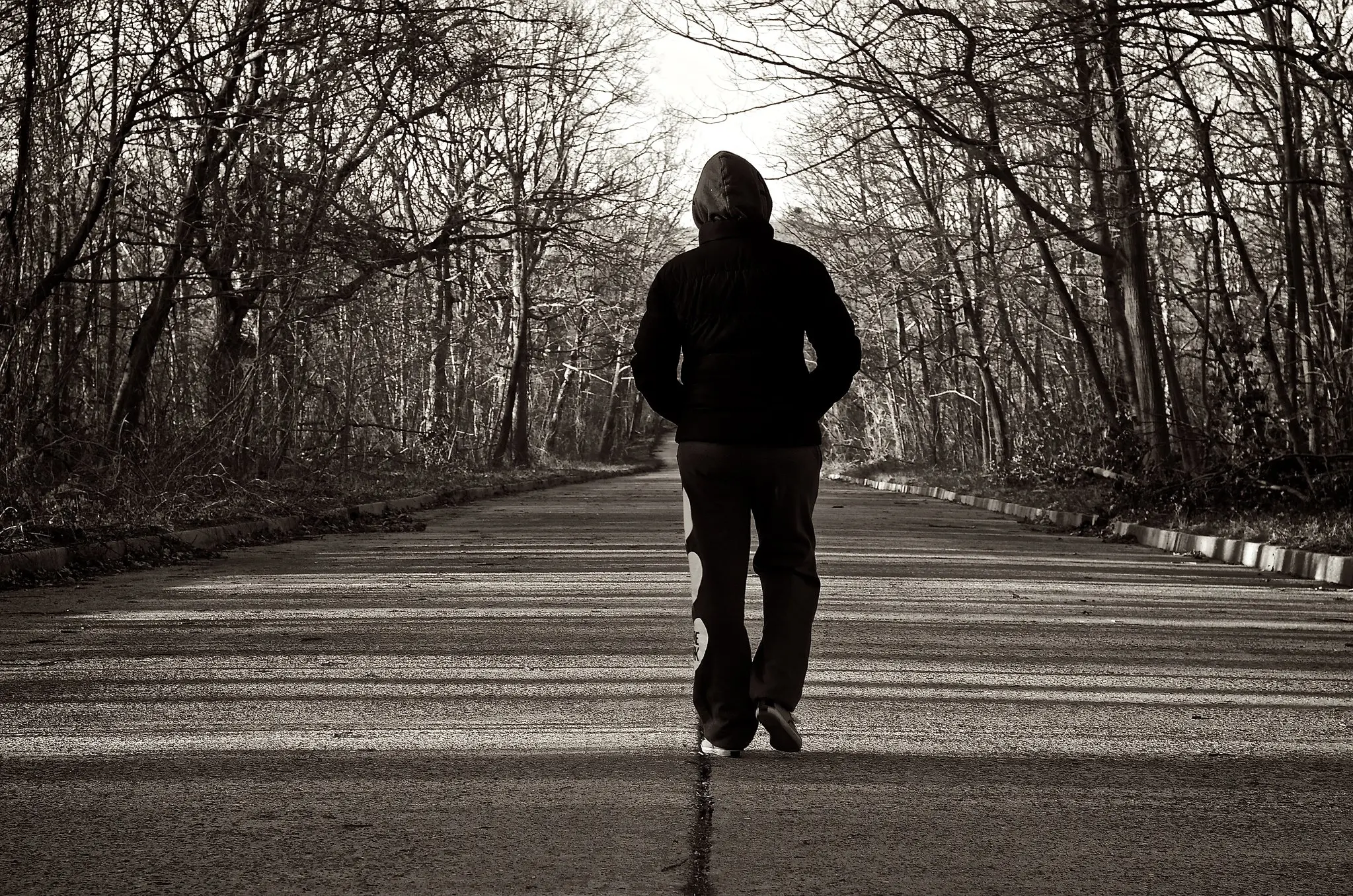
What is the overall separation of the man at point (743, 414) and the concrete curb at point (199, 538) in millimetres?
6820

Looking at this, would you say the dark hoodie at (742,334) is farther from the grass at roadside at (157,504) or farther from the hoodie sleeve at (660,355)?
the grass at roadside at (157,504)

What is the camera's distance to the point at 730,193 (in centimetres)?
480

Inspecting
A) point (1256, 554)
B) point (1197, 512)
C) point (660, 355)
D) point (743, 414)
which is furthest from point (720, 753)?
point (1197, 512)

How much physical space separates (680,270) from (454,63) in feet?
35.2

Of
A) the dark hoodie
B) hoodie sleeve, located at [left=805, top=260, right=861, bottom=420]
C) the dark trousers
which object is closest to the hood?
the dark hoodie

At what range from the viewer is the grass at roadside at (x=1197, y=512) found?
1229 centimetres

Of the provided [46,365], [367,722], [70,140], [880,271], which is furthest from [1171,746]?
[880,271]

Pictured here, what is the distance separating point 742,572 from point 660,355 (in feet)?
2.54

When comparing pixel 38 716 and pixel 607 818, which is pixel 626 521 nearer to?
pixel 38 716

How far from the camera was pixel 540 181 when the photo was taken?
111ft

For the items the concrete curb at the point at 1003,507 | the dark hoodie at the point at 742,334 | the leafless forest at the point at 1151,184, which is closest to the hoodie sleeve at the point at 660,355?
the dark hoodie at the point at 742,334

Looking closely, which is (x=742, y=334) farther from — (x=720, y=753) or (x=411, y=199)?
(x=411, y=199)

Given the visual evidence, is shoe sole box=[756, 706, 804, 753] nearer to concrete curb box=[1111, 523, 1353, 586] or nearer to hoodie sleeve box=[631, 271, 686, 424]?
hoodie sleeve box=[631, 271, 686, 424]

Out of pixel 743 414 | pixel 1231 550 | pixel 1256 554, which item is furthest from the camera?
pixel 1231 550
